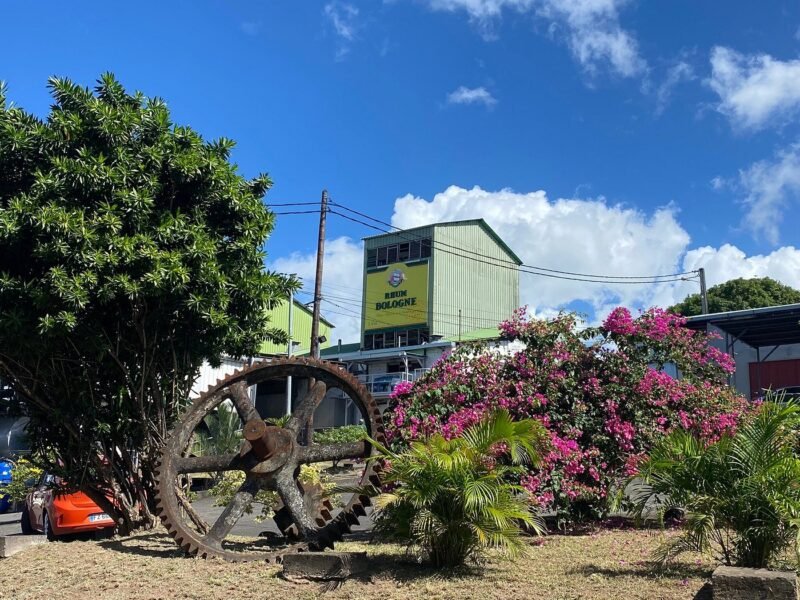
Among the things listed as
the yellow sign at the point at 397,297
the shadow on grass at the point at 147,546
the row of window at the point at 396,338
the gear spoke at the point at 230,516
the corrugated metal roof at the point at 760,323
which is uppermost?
the yellow sign at the point at 397,297

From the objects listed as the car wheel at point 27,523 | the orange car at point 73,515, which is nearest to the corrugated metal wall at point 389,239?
the car wheel at point 27,523

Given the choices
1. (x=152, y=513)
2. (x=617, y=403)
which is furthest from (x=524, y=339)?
(x=152, y=513)

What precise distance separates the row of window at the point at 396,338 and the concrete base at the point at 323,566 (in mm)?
38177

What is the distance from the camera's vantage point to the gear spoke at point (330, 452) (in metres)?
8.66

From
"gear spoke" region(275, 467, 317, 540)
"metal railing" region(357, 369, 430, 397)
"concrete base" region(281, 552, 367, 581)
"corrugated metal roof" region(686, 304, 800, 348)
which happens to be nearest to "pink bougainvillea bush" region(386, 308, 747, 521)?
"gear spoke" region(275, 467, 317, 540)

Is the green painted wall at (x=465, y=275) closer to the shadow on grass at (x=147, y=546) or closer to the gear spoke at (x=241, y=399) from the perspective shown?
the shadow on grass at (x=147, y=546)

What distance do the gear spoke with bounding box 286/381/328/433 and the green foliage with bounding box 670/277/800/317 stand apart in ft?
128

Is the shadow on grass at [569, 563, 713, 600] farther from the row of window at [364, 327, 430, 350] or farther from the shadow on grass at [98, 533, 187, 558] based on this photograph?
the row of window at [364, 327, 430, 350]

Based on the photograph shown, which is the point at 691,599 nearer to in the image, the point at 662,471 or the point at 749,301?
the point at 662,471

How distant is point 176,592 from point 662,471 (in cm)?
462

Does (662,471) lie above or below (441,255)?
below

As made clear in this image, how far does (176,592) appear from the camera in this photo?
710cm

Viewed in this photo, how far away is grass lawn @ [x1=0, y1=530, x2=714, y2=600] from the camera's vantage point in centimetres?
638

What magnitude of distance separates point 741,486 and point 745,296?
44104 millimetres
